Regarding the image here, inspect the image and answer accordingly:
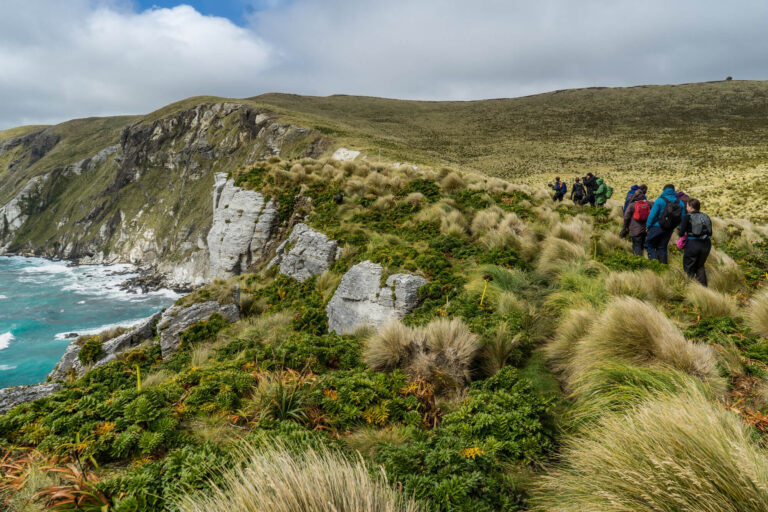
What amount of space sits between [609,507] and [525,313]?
3993mm

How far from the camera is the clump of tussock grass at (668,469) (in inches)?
62.8

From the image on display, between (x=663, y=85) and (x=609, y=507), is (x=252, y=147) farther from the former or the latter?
(x=663, y=85)

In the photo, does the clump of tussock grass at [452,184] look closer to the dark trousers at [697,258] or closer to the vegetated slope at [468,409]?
the vegetated slope at [468,409]

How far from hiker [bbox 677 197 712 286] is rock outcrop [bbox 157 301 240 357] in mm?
10315

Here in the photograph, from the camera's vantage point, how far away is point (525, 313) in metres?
5.58

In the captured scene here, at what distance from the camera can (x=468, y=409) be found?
11.1ft

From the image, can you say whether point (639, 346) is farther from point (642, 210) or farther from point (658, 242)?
point (642, 210)

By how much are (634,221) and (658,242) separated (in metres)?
0.81

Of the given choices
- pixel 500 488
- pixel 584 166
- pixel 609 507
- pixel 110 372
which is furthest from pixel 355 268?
pixel 584 166

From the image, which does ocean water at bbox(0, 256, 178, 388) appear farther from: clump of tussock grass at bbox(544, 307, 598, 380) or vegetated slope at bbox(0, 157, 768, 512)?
clump of tussock grass at bbox(544, 307, 598, 380)

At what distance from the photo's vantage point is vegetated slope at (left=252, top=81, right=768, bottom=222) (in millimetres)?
37594

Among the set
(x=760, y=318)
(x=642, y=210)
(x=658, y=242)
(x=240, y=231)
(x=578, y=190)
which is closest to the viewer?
(x=760, y=318)

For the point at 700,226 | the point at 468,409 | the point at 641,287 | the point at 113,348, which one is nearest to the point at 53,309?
the point at 113,348

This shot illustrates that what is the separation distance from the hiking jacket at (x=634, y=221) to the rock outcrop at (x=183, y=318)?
1044cm
